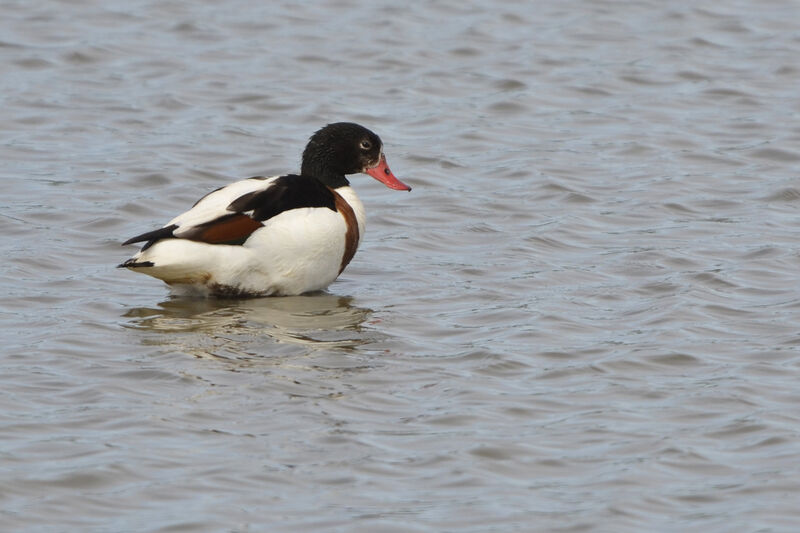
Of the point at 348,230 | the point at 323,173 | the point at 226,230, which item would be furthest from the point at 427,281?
the point at 226,230

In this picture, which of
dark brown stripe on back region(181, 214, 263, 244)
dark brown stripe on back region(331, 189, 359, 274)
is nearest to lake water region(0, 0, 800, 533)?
dark brown stripe on back region(331, 189, 359, 274)

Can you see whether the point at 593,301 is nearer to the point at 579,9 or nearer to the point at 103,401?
the point at 103,401

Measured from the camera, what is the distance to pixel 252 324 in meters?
8.62

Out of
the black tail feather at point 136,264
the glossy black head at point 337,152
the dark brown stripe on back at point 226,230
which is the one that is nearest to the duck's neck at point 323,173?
the glossy black head at point 337,152

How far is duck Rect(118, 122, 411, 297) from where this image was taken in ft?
29.1

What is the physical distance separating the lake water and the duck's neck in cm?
68

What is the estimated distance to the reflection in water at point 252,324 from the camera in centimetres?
814

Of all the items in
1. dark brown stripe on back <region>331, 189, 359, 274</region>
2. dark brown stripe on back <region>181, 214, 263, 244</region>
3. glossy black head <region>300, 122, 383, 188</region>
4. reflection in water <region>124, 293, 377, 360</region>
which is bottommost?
reflection in water <region>124, 293, 377, 360</region>

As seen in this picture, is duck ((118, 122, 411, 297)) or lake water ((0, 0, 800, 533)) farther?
duck ((118, 122, 411, 297))

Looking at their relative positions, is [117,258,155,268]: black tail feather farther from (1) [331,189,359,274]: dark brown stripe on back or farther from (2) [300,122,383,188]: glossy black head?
(2) [300,122,383,188]: glossy black head

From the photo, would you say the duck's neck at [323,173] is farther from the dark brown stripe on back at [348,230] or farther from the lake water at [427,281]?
the lake water at [427,281]

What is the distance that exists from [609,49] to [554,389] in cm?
933

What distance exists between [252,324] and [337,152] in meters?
1.79

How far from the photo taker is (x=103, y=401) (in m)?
7.10
